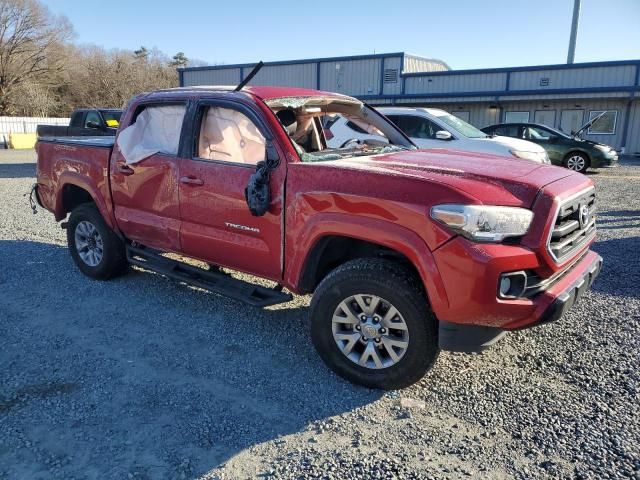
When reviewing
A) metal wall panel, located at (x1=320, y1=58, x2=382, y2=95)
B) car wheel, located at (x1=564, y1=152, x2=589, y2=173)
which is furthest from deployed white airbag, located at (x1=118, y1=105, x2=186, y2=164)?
metal wall panel, located at (x1=320, y1=58, x2=382, y2=95)

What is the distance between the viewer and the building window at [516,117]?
23.9 meters

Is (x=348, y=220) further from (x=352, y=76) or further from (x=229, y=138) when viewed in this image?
(x=352, y=76)

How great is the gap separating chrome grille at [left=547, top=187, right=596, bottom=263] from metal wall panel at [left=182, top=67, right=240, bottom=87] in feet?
92.7

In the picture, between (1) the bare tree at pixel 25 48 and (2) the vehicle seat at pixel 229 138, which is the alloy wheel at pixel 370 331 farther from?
(1) the bare tree at pixel 25 48

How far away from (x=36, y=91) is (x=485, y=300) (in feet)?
170

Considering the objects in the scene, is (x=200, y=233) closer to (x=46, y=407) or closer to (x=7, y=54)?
(x=46, y=407)

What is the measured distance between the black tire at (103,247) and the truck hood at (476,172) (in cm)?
285

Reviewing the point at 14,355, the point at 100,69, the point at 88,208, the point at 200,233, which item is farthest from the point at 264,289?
the point at 100,69

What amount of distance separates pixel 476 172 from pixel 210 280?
243 centimetres

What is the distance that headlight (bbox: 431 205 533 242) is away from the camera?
2.92 metres

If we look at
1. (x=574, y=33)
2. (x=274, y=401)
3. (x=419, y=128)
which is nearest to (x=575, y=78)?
(x=574, y=33)

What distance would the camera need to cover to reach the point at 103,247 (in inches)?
214

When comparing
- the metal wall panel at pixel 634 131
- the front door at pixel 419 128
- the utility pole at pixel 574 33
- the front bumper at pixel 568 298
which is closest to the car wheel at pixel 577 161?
the front door at pixel 419 128

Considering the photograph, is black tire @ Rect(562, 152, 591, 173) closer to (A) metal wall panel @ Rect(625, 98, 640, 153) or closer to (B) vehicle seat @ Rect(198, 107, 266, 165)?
(A) metal wall panel @ Rect(625, 98, 640, 153)
